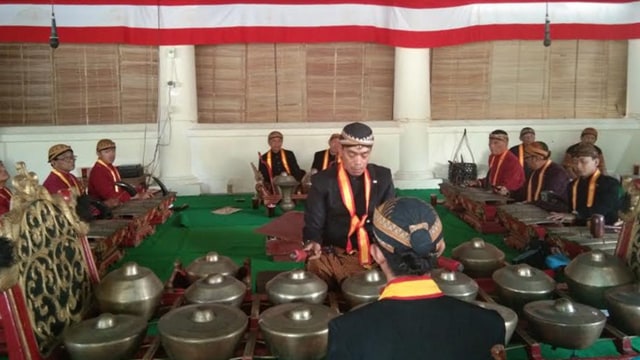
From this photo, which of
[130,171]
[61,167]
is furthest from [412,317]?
[130,171]

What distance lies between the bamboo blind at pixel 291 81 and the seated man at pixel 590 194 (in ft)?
15.8

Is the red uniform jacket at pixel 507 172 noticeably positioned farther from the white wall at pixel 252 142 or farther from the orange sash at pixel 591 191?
the white wall at pixel 252 142

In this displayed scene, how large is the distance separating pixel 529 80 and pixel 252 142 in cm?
437

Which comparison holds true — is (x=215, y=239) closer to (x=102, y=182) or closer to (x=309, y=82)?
(x=102, y=182)

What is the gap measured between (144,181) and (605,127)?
6.87 meters

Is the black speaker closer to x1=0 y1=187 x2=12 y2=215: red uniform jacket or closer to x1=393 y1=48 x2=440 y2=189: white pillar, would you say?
x1=0 y1=187 x2=12 y2=215: red uniform jacket

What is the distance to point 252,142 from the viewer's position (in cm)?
924

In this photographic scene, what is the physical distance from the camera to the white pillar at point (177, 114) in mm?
8734

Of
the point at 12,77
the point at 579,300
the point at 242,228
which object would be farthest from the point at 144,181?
the point at 579,300

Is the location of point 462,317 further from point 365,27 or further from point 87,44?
point 87,44

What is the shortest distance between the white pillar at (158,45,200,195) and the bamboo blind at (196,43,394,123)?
0.41 m

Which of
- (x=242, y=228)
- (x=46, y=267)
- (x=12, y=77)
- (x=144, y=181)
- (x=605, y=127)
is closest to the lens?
(x=46, y=267)

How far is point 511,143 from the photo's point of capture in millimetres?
9602

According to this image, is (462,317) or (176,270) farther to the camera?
(176,270)
